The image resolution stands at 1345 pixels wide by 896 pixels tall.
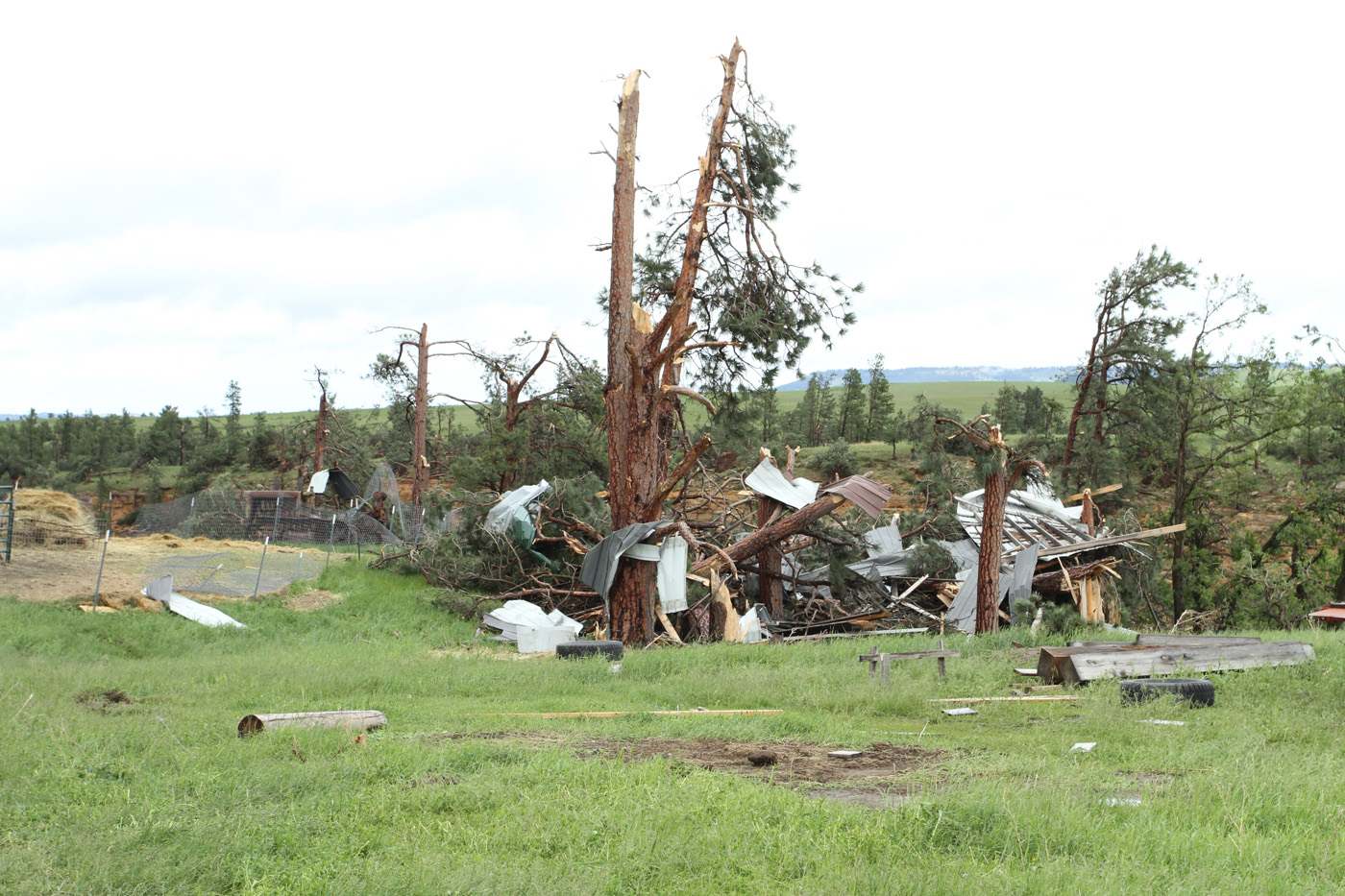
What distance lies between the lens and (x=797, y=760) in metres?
6.38

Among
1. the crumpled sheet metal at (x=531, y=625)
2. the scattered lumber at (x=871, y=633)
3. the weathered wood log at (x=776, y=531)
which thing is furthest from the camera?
the weathered wood log at (x=776, y=531)

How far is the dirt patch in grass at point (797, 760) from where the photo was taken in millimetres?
5469

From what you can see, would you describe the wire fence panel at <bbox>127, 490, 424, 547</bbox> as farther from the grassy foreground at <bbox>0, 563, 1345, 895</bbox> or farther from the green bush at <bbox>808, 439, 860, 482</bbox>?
the green bush at <bbox>808, 439, 860, 482</bbox>

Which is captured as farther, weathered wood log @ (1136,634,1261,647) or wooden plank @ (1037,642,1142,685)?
weathered wood log @ (1136,634,1261,647)

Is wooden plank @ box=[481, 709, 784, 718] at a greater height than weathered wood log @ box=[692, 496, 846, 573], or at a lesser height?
lesser

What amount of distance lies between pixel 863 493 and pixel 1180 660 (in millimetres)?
5453

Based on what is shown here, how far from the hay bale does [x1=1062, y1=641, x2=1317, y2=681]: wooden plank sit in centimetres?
1823

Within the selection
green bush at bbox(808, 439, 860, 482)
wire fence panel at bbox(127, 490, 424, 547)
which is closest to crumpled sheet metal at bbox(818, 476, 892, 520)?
wire fence panel at bbox(127, 490, 424, 547)

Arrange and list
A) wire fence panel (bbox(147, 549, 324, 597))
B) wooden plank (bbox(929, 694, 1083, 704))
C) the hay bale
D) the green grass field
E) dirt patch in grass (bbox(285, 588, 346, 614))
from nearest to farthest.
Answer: wooden plank (bbox(929, 694, 1083, 704))
wire fence panel (bbox(147, 549, 324, 597))
dirt patch in grass (bbox(285, 588, 346, 614))
the hay bale
the green grass field

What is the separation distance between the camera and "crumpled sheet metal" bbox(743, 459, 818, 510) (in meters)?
15.8

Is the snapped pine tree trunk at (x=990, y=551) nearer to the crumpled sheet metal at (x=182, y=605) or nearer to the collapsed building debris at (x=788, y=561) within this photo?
the collapsed building debris at (x=788, y=561)

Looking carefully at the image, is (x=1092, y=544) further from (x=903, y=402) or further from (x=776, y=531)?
(x=903, y=402)

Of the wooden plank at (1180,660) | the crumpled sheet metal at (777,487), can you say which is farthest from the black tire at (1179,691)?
the crumpled sheet metal at (777,487)

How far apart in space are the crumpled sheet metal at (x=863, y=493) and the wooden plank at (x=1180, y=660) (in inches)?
190
